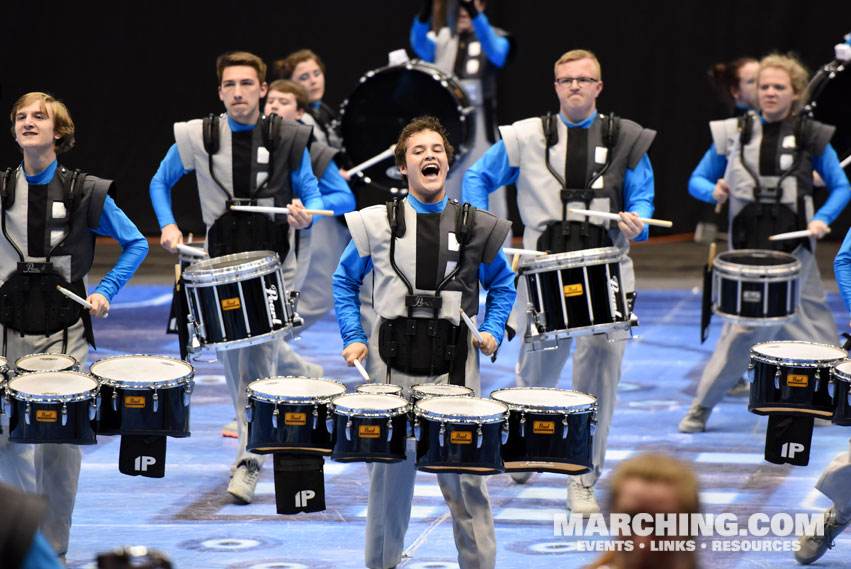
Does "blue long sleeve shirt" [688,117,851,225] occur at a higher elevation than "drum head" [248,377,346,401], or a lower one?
higher

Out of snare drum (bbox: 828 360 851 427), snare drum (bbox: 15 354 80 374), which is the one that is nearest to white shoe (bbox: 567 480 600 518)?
snare drum (bbox: 828 360 851 427)

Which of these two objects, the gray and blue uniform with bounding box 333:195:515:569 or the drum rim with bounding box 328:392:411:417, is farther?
the gray and blue uniform with bounding box 333:195:515:569

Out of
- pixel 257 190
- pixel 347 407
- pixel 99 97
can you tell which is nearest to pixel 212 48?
pixel 99 97

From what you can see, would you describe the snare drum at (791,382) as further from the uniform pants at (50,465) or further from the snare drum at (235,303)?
the uniform pants at (50,465)

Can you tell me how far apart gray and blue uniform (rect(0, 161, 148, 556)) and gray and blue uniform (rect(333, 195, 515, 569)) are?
3.83 ft

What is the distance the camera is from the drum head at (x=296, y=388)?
186 inches

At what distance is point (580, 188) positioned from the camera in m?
6.23

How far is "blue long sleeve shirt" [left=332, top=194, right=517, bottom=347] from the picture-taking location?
507 centimetres

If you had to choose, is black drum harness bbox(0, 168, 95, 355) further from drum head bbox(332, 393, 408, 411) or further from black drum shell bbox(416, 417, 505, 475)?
black drum shell bbox(416, 417, 505, 475)

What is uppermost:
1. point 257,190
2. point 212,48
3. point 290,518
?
point 212,48

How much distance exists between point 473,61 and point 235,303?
17.3ft

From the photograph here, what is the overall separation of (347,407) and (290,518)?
1.58 meters

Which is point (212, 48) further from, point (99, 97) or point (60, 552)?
point (60, 552)

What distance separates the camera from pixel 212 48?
1409 centimetres
